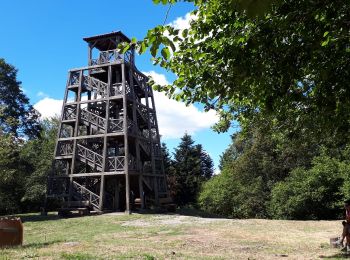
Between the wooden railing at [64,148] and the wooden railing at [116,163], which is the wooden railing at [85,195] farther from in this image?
the wooden railing at [64,148]

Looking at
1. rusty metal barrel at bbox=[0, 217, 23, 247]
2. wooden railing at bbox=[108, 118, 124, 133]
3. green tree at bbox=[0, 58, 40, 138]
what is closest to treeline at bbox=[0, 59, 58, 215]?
green tree at bbox=[0, 58, 40, 138]

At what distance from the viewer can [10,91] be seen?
147ft

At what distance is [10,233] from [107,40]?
24.0 meters

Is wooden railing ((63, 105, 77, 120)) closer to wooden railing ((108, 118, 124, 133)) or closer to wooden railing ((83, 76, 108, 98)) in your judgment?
wooden railing ((83, 76, 108, 98))

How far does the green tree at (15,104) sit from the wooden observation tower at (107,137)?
506 inches

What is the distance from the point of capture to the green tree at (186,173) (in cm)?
5422

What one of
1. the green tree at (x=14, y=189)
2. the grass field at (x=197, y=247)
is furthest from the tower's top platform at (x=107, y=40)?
the grass field at (x=197, y=247)

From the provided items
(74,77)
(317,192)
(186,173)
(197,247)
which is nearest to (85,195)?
(74,77)

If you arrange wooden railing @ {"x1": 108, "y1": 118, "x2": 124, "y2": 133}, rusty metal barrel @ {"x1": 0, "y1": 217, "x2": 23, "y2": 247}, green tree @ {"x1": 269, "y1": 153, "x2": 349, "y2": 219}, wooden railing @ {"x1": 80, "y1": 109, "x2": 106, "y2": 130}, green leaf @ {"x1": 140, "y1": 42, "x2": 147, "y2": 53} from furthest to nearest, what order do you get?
wooden railing @ {"x1": 80, "y1": 109, "x2": 106, "y2": 130} → wooden railing @ {"x1": 108, "y1": 118, "x2": 124, "y2": 133} → green tree @ {"x1": 269, "y1": 153, "x2": 349, "y2": 219} → rusty metal barrel @ {"x1": 0, "y1": 217, "x2": 23, "y2": 247} → green leaf @ {"x1": 140, "y1": 42, "x2": 147, "y2": 53}

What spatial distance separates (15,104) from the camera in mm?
45344

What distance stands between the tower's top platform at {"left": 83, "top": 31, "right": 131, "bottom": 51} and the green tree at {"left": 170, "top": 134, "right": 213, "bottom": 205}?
21.6 meters

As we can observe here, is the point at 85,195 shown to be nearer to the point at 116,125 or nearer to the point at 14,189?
the point at 116,125

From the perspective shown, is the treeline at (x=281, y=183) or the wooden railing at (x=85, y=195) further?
the treeline at (x=281, y=183)

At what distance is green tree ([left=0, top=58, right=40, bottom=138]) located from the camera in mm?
43844
